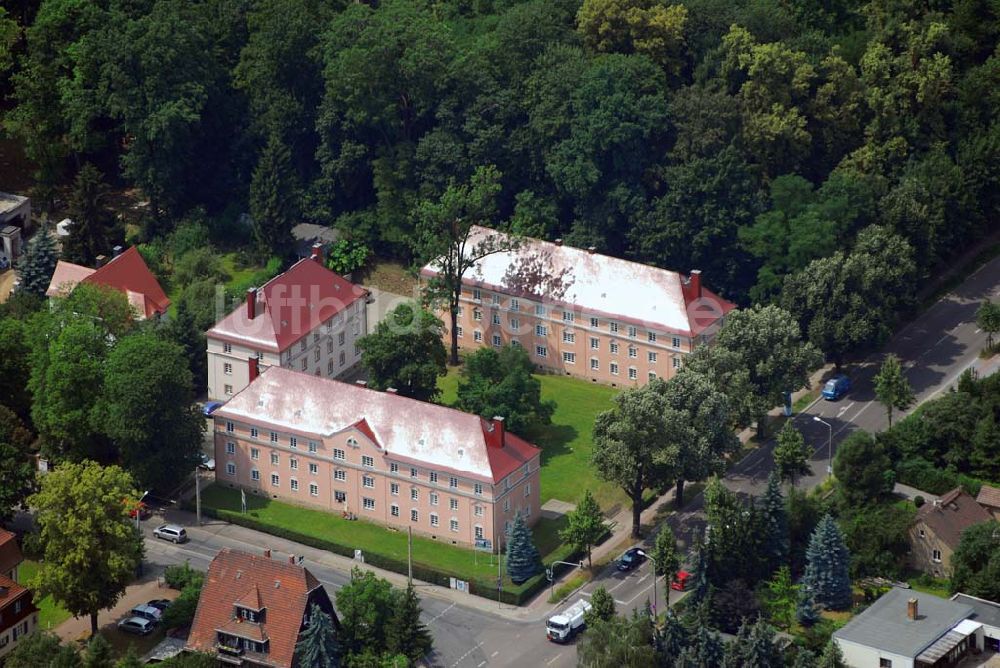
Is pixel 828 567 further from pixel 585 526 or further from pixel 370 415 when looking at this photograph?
pixel 370 415

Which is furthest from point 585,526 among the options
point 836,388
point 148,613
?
point 836,388

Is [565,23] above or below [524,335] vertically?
above

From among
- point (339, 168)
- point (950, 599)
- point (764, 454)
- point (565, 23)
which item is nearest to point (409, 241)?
point (339, 168)

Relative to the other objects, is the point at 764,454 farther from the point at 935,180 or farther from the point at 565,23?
the point at 565,23

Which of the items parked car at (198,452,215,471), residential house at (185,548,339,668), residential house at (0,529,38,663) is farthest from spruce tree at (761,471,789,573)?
residential house at (0,529,38,663)

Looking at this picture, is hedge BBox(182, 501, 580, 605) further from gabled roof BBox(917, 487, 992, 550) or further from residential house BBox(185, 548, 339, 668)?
gabled roof BBox(917, 487, 992, 550)

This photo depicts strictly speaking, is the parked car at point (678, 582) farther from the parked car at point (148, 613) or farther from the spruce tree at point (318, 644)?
the parked car at point (148, 613)
